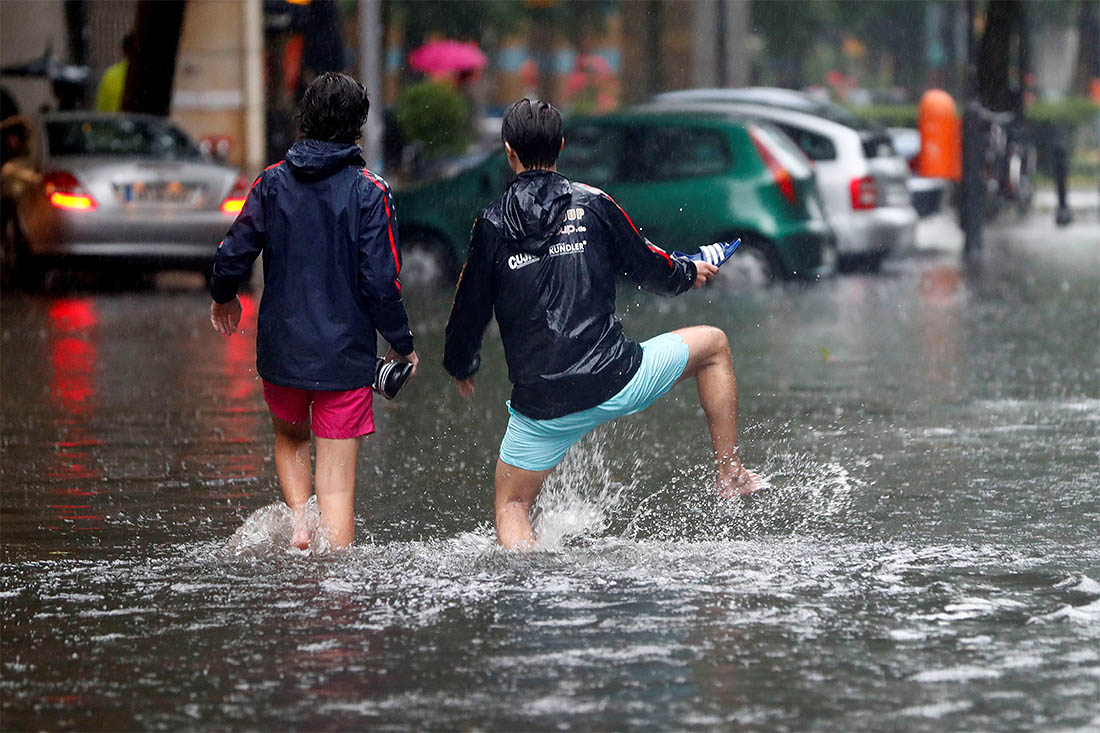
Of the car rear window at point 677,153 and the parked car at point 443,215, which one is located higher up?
the car rear window at point 677,153

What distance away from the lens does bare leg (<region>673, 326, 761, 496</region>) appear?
22.2ft

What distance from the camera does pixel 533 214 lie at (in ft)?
20.8

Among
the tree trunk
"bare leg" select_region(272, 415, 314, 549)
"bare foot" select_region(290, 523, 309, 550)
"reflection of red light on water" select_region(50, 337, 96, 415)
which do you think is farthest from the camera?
the tree trunk

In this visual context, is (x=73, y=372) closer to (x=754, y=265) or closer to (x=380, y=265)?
(x=380, y=265)

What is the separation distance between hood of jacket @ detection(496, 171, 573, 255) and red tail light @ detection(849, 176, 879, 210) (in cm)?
1294

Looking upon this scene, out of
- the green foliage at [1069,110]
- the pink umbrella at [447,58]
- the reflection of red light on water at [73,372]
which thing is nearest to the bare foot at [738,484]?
the reflection of red light on water at [73,372]

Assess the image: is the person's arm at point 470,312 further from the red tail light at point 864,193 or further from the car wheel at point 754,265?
the red tail light at point 864,193

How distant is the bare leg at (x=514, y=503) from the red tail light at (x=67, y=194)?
1140 cm

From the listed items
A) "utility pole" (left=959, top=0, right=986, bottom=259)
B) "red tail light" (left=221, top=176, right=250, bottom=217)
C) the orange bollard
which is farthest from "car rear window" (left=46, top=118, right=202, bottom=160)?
the orange bollard

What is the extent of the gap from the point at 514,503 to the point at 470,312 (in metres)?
0.60

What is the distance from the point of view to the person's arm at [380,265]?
6.45 metres

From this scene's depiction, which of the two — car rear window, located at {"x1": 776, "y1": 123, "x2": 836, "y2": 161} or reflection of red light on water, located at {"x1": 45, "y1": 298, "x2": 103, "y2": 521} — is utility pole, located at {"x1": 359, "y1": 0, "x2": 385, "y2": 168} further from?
reflection of red light on water, located at {"x1": 45, "y1": 298, "x2": 103, "y2": 521}

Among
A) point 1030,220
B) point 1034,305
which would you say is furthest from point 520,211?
point 1030,220

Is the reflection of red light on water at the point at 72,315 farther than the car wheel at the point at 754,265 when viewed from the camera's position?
No
